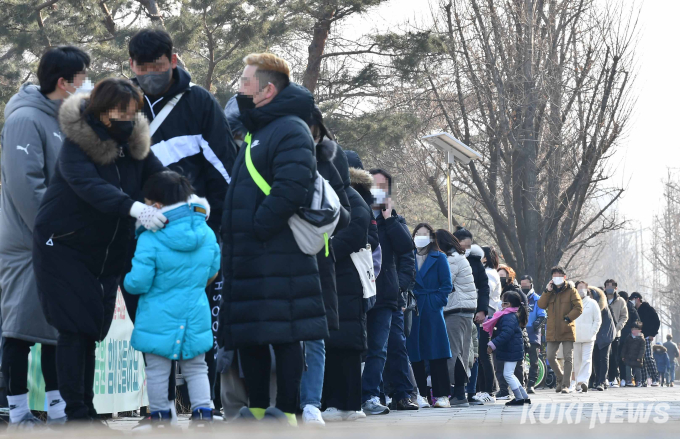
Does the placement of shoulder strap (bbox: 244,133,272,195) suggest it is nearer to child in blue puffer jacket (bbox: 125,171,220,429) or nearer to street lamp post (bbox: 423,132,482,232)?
child in blue puffer jacket (bbox: 125,171,220,429)

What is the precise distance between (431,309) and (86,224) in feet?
18.4

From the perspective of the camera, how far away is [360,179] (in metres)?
7.59

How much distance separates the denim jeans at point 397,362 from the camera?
8852mm

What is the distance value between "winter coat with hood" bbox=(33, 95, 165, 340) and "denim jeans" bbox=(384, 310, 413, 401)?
4.17 m

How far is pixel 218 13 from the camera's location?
1928 cm

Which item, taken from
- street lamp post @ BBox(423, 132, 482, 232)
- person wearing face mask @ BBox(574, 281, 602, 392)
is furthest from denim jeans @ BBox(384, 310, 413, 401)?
person wearing face mask @ BBox(574, 281, 602, 392)

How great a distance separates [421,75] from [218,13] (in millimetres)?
5112

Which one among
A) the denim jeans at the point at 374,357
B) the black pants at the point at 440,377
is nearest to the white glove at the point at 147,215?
the denim jeans at the point at 374,357

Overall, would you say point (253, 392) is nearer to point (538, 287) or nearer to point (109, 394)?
point (109, 394)

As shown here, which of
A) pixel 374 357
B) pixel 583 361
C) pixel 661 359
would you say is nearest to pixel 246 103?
pixel 374 357

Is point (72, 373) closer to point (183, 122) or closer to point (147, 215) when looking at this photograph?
point (147, 215)

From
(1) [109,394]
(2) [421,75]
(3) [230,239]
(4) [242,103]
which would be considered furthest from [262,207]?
(2) [421,75]

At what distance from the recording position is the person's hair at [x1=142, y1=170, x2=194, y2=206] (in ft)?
16.1

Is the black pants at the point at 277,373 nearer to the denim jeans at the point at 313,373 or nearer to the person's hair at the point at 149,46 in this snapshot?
the denim jeans at the point at 313,373
